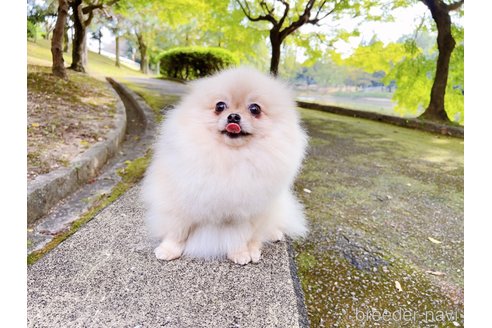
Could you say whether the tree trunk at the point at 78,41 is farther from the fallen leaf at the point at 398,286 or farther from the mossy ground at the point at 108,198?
the fallen leaf at the point at 398,286

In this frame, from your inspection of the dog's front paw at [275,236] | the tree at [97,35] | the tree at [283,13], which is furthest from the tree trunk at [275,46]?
the tree at [97,35]

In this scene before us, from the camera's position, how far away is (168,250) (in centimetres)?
147

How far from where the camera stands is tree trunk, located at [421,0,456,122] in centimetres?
680

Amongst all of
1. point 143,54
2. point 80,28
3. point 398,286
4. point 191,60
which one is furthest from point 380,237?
point 143,54

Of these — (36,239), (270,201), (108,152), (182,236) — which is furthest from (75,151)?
(270,201)

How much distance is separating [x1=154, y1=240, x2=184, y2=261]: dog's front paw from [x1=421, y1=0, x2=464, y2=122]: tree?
7.12 m

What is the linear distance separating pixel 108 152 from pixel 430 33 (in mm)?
9084

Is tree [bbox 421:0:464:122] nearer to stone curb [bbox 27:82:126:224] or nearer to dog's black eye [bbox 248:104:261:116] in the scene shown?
stone curb [bbox 27:82:126:224]

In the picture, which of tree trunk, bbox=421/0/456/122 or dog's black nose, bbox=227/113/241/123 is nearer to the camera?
dog's black nose, bbox=227/113/241/123

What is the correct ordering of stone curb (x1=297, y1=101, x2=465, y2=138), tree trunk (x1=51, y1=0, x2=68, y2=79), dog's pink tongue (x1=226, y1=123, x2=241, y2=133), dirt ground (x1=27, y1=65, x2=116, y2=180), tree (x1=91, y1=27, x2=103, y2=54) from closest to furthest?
dog's pink tongue (x1=226, y1=123, x2=241, y2=133) → dirt ground (x1=27, y1=65, x2=116, y2=180) → tree trunk (x1=51, y1=0, x2=68, y2=79) → stone curb (x1=297, y1=101, x2=465, y2=138) → tree (x1=91, y1=27, x2=103, y2=54)

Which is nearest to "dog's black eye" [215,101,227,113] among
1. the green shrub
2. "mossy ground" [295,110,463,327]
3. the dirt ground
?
"mossy ground" [295,110,463,327]

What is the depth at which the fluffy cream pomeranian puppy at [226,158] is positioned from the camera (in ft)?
4.21

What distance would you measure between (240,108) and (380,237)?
1.36 meters

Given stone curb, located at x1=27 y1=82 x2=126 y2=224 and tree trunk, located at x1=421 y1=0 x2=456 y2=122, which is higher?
tree trunk, located at x1=421 y1=0 x2=456 y2=122
